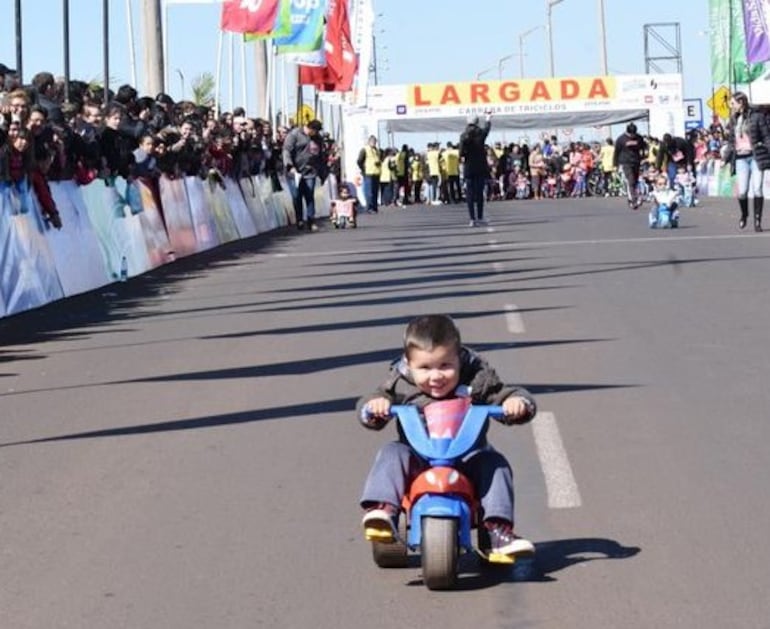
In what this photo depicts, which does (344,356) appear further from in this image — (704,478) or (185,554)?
(185,554)

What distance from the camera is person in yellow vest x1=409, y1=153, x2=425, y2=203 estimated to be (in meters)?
62.5

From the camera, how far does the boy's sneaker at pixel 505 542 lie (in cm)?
646

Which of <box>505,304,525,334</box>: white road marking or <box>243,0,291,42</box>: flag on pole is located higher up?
<box>243,0,291,42</box>: flag on pole

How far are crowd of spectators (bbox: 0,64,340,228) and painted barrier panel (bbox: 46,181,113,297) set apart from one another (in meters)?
0.18

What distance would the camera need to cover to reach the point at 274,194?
3975 cm

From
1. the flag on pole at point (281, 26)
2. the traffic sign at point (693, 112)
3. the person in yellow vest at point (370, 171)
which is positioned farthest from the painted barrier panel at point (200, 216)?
the traffic sign at point (693, 112)

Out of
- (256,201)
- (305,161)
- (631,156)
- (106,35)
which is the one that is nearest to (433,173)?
(631,156)

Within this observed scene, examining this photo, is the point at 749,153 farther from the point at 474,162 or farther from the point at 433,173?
the point at 433,173

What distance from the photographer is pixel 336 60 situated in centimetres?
4750

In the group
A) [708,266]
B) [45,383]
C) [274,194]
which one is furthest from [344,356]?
[274,194]

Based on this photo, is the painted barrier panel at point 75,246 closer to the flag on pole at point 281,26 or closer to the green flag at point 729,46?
the flag on pole at point 281,26

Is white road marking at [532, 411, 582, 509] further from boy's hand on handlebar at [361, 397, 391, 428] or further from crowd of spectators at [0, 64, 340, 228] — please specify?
crowd of spectators at [0, 64, 340, 228]

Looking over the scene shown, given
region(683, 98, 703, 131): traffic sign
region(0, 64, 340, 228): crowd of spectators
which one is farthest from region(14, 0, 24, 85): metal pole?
region(683, 98, 703, 131): traffic sign

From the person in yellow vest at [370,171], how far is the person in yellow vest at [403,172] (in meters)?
6.69
